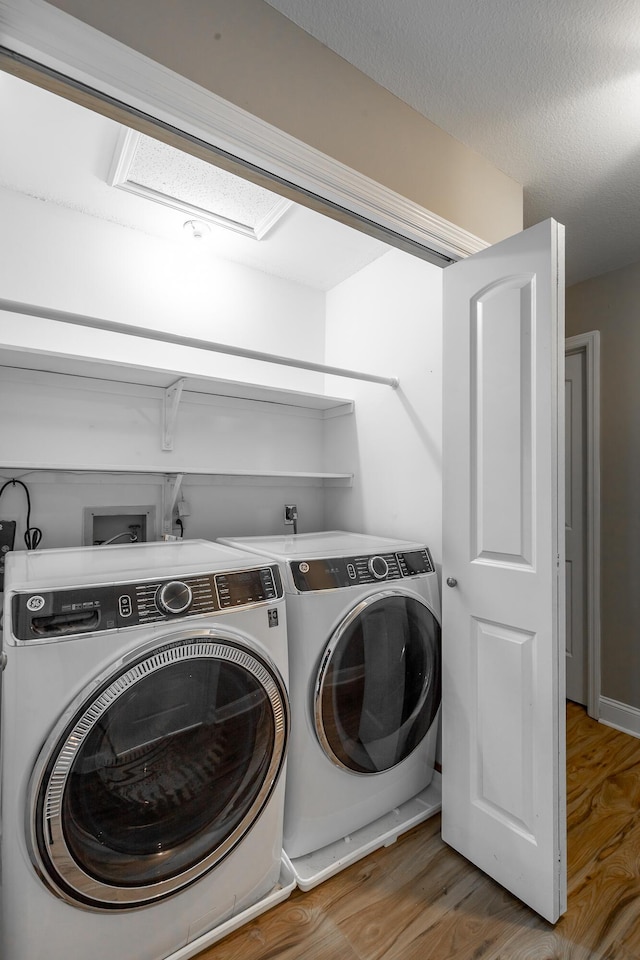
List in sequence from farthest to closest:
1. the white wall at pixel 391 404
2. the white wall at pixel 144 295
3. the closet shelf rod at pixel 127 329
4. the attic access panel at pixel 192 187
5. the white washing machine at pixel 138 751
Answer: the white wall at pixel 391 404 < the white wall at pixel 144 295 < the attic access panel at pixel 192 187 < the closet shelf rod at pixel 127 329 < the white washing machine at pixel 138 751

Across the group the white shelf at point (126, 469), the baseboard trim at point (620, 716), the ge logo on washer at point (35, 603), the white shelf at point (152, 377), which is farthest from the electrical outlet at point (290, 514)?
the baseboard trim at point (620, 716)

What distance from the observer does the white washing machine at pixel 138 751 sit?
1013mm

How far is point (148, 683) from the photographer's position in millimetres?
1135

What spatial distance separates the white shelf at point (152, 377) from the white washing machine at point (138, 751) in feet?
2.46

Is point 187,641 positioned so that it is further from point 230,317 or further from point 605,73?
point 605,73

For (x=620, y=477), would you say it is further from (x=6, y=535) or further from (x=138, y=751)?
(x=6, y=535)

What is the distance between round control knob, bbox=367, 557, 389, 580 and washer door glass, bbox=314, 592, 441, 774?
0.07 metres

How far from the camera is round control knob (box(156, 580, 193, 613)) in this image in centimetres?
119

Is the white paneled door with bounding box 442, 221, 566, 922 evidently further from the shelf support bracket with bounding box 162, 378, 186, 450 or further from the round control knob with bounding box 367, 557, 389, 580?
the shelf support bracket with bounding box 162, 378, 186, 450

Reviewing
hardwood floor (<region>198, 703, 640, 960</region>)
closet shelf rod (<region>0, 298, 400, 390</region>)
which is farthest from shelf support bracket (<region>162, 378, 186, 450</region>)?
hardwood floor (<region>198, 703, 640, 960</region>)

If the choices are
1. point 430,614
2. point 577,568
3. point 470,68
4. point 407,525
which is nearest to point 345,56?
→ point 470,68

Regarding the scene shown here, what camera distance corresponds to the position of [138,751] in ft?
3.70

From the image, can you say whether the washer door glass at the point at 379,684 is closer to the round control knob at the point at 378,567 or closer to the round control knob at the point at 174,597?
the round control knob at the point at 378,567

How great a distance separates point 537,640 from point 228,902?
45.1 inches
